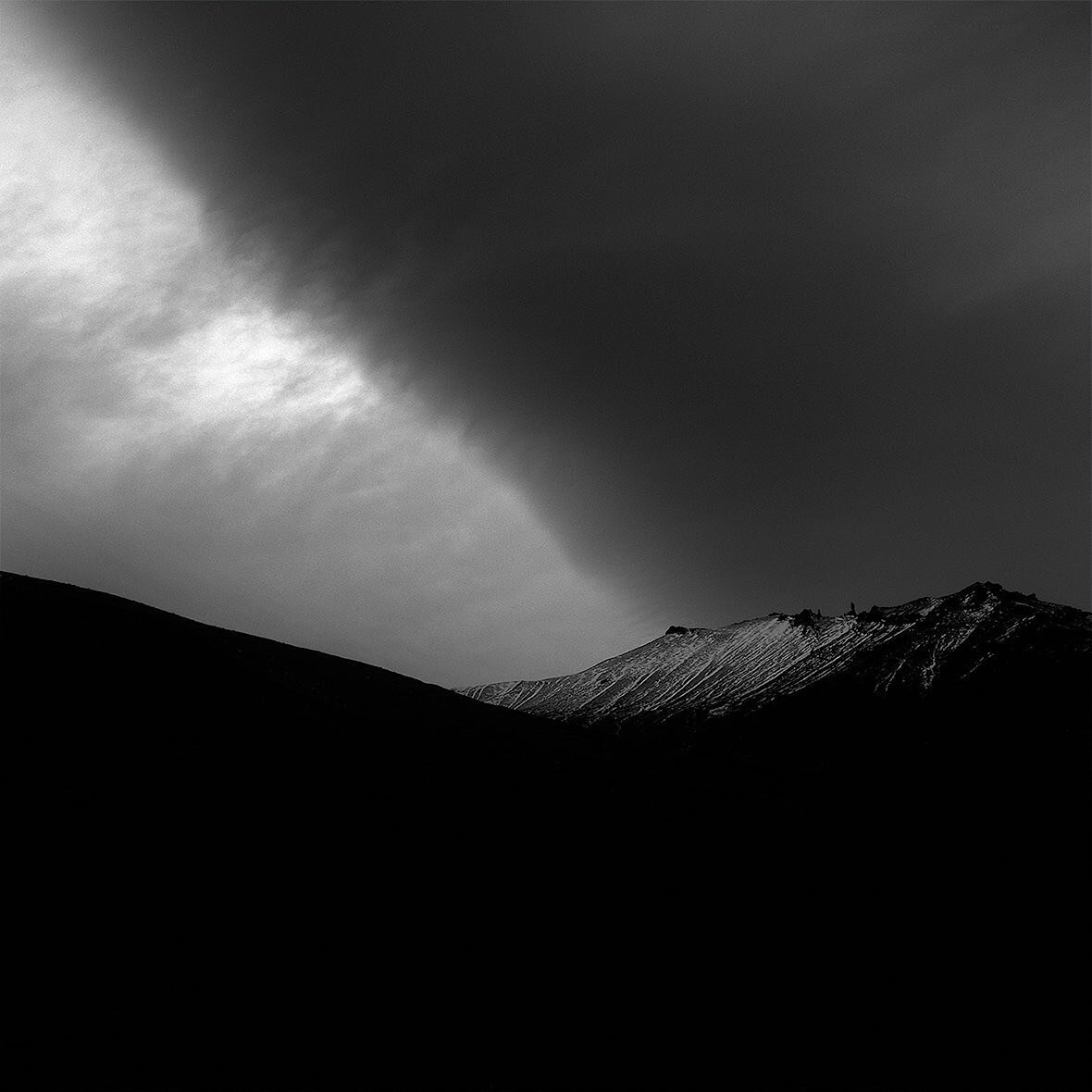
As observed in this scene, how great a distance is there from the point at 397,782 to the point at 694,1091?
84.2 ft

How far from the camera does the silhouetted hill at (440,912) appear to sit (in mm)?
36562

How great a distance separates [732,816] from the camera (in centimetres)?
7575

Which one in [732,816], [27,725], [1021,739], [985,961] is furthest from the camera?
[1021,739]

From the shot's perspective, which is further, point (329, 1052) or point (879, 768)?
point (879, 768)

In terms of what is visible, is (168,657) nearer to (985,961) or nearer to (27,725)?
(27,725)

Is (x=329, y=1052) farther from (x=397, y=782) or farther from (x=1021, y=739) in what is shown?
(x=1021, y=739)

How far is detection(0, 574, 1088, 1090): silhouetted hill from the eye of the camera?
120 feet

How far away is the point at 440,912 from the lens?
46844 millimetres

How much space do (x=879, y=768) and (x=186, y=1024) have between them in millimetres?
122415

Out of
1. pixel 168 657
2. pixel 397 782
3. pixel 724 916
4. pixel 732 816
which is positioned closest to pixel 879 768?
pixel 732 816

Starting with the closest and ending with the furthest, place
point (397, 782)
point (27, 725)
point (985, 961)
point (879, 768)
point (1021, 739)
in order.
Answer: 1. point (27, 725)
2. point (397, 782)
3. point (985, 961)
4. point (879, 768)
5. point (1021, 739)

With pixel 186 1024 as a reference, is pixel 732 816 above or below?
above

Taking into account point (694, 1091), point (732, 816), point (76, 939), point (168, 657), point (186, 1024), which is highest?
point (168, 657)

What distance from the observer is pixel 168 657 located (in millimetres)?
60031
